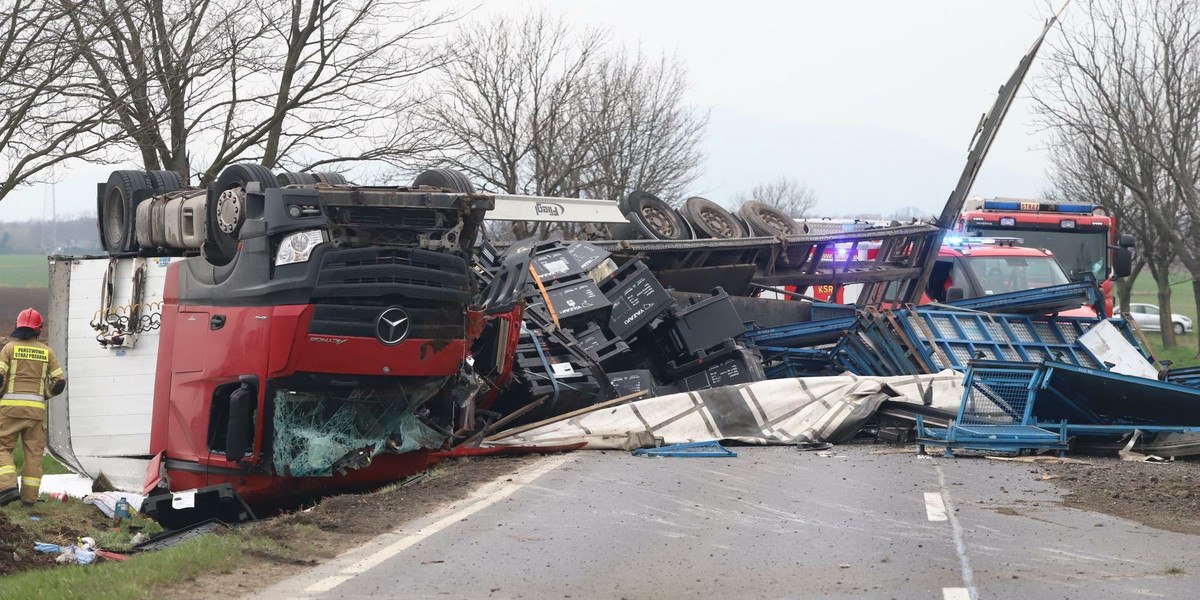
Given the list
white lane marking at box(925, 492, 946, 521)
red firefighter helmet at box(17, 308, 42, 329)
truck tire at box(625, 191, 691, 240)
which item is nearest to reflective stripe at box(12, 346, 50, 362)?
red firefighter helmet at box(17, 308, 42, 329)

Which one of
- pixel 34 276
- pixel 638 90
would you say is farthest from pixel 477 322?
pixel 34 276

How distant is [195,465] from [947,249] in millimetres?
13258

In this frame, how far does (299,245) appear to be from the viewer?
350 inches

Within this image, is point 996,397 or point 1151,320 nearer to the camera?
point 996,397

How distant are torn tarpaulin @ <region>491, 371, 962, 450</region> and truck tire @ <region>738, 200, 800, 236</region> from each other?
731 centimetres

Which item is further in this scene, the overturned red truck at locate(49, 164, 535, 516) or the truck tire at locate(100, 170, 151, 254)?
the truck tire at locate(100, 170, 151, 254)

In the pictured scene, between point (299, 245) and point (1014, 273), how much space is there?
13197 millimetres

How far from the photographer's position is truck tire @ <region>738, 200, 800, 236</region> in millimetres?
20180

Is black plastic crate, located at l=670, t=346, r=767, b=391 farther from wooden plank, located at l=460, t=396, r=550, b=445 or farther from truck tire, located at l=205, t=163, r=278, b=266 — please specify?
truck tire, located at l=205, t=163, r=278, b=266

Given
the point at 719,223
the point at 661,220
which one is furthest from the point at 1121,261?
the point at 661,220

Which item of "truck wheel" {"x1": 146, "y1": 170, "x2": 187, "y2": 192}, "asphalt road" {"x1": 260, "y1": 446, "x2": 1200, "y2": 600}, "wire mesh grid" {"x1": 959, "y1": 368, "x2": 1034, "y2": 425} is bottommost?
"asphalt road" {"x1": 260, "y1": 446, "x2": 1200, "y2": 600}

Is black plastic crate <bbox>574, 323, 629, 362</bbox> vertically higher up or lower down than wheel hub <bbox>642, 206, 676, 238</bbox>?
lower down

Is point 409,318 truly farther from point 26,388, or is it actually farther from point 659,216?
point 659,216

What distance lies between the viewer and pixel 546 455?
37.3 ft
